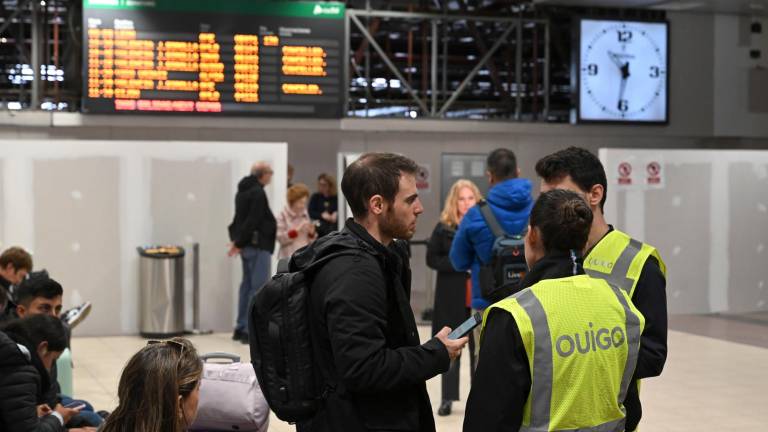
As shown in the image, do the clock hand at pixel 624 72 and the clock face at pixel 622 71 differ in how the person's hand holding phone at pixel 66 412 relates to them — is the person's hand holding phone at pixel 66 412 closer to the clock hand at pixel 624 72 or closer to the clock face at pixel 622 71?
the clock face at pixel 622 71

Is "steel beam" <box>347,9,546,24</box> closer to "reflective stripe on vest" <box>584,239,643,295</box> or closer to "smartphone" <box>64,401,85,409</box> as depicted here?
"smartphone" <box>64,401,85,409</box>

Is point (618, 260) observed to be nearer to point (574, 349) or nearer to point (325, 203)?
point (574, 349)

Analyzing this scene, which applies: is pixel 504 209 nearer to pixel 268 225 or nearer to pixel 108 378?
pixel 108 378

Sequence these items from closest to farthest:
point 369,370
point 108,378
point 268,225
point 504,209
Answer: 1. point 369,370
2. point 504,209
3. point 108,378
4. point 268,225

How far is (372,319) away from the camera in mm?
2924

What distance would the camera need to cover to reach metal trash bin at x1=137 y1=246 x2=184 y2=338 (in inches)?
443

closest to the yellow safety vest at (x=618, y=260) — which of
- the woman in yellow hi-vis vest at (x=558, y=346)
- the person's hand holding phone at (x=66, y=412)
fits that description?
the woman in yellow hi-vis vest at (x=558, y=346)

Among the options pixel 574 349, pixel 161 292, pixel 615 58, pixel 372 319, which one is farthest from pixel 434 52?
pixel 574 349

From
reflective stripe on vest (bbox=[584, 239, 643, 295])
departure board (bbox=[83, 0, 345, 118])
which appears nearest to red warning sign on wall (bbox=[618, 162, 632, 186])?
departure board (bbox=[83, 0, 345, 118])

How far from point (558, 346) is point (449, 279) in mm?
4661

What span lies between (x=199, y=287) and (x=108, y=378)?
2.75m

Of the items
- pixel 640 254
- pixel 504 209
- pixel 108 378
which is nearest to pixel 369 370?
pixel 640 254

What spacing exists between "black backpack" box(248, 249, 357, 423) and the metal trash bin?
8.38 m

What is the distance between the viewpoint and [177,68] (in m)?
12.8
